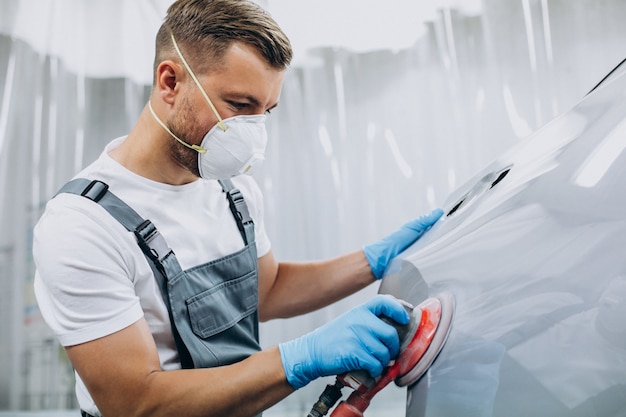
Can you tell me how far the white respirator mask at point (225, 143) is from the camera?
1160mm

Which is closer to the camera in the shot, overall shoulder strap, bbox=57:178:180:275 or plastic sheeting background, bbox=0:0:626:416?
overall shoulder strap, bbox=57:178:180:275

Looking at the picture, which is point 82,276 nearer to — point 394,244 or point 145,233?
point 145,233

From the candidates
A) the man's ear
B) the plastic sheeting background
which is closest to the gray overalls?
the man's ear

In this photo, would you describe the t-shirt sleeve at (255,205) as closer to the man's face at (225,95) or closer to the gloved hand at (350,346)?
the man's face at (225,95)

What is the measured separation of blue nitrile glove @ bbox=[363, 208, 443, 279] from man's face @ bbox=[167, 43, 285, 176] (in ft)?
1.38

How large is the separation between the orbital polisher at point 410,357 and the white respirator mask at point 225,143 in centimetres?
48

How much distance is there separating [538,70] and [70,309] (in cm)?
188

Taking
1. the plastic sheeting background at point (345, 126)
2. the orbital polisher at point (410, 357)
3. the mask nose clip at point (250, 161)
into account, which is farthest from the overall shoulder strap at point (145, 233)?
the plastic sheeting background at point (345, 126)

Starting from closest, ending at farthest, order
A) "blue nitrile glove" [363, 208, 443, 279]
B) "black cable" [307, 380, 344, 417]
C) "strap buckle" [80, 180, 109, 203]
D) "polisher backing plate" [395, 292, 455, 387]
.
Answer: "polisher backing plate" [395, 292, 455, 387], "black cable" [307, 380, 344, 417], "strap buckle" [80, 180, 109, 203], "blue nitrile glove" [363, 208, 443, 279]

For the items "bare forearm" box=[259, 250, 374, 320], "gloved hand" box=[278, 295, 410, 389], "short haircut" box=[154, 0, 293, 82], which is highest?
"short haircut" box=[154, 0, 293, 82]

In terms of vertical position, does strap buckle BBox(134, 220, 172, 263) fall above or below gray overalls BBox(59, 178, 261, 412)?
above

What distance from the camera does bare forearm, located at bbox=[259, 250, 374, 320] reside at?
1435mm

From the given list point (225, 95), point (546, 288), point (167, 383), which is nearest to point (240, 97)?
point (225, 95)

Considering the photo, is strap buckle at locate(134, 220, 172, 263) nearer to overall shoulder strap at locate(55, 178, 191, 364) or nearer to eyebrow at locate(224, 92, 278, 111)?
overall shoulder strap at locate(55, 178, 191, 364)
